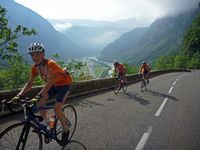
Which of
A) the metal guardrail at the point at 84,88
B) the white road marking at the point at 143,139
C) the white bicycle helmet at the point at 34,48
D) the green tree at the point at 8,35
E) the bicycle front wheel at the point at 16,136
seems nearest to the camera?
the bicycle front wheel at the point at 16,136

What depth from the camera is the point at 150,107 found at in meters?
11.6

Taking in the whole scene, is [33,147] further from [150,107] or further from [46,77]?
[150,107]

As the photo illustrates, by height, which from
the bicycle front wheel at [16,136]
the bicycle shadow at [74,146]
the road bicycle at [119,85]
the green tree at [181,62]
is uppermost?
the bicycle front wheel at [16,136]

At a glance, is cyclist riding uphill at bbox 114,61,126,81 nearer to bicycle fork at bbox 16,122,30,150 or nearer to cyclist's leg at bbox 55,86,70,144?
cyclist's leg at bbox 55,86,70,144

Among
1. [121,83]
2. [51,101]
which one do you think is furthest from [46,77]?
[121,83]

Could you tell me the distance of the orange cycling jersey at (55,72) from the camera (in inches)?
213

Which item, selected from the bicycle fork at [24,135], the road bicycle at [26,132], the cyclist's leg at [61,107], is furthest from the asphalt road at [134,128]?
the bicycle fork at [24,135]

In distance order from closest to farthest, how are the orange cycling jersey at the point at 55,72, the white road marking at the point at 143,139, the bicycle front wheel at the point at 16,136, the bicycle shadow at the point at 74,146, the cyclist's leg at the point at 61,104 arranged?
the bicycle front wheel at the point at 16,136
the orange cycling jersey at the point at 55,72
the cyclist's leg at the point at 61,104
the bicycle shadow at the point at 74,146
the white road marking at the point at 143,139

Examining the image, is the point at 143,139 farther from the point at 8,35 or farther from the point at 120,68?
the point at 8,35

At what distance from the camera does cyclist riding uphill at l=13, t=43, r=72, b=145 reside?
17.2 ft

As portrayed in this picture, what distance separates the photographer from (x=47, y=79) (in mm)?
5352

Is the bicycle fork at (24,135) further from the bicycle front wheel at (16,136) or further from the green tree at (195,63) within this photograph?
the green tree at (195,63)

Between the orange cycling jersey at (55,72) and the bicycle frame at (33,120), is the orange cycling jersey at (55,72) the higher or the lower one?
the higher one

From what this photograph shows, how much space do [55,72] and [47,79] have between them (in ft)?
0.63
